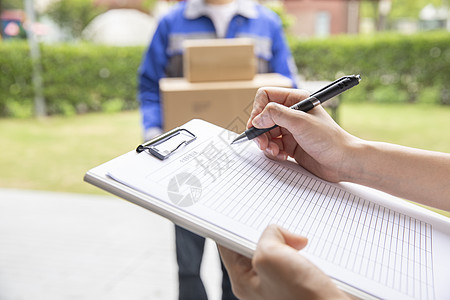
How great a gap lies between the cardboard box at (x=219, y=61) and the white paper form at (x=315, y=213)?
57 cm

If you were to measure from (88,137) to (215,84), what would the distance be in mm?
3720

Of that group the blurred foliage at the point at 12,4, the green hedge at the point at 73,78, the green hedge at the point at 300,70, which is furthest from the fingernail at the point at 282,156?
the blurred foliage at the point at 12,4

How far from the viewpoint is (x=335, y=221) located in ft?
1.69

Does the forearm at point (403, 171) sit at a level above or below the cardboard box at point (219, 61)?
below

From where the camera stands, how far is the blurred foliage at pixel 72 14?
6.99 m

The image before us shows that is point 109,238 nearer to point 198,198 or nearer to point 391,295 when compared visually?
point 198,198

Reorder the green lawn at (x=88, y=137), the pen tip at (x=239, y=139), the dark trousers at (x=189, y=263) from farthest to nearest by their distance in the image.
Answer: the green lawn at (x=88, y=137) < the dark trousers at (x=189, y=263) < the pen tip at (x=239, y=139)

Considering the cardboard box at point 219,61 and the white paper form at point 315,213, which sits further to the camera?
the cardboard box at point 219,61

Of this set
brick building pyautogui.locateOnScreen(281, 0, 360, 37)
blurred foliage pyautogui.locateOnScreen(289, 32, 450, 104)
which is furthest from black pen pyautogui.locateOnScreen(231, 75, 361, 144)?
brick building pyautogui.locateOnScreen(281, 0, 360, 37)

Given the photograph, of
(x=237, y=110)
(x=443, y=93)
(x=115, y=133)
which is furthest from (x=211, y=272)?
(x=443, y=93)

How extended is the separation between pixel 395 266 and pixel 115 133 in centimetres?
444

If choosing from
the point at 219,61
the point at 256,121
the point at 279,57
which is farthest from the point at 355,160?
the point at 279,57

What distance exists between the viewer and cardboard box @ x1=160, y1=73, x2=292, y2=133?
106cm

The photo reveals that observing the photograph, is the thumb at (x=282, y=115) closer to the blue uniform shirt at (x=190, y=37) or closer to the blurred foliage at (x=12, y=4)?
the blue uniform shirt at (x=190, y=37)
